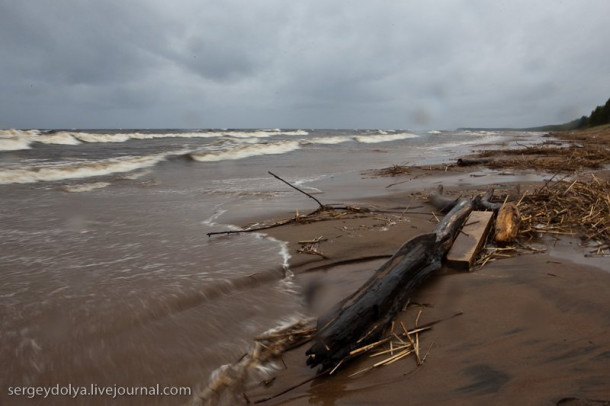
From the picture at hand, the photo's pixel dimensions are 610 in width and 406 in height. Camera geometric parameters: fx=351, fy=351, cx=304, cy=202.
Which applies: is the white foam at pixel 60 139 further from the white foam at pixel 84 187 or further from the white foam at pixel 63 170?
the white foam at pixel 84 187

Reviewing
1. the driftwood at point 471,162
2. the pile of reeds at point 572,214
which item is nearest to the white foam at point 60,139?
the driftwood at point 471,162

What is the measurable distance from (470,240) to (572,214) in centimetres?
180

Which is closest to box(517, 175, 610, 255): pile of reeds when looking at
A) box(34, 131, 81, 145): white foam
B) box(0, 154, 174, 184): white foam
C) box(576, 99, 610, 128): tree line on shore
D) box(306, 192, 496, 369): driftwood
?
box(306, 192, 496, 369): driftwood

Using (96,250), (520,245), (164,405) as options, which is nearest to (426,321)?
(164,405)

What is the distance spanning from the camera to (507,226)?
3500mm

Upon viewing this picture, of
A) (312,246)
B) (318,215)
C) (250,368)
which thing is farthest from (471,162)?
(250,368)

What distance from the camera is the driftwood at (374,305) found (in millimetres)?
1878

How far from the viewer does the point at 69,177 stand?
1055 centimetres

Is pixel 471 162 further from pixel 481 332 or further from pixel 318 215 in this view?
pixel 481 332

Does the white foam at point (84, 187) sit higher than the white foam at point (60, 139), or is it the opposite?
the white foam at point (60, 139)

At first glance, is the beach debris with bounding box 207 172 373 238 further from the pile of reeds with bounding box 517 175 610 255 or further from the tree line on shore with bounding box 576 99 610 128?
the tree line on shore with bounding box 576 99 610 128

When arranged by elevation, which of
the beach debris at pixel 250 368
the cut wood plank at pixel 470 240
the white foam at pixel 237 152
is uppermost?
the white foam at pixel 237 152

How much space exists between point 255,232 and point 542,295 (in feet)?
10.4

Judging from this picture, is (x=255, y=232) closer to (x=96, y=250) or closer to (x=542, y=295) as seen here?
(x=96, y=250)
